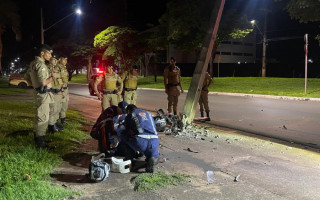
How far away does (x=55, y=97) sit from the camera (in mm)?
8023

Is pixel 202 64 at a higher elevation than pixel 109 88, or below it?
higher

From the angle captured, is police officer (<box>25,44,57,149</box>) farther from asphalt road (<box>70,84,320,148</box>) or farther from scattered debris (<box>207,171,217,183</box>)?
asphalt road (<box>70,84,320,148</box>)

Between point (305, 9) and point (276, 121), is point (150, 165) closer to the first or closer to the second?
point (276, 121)

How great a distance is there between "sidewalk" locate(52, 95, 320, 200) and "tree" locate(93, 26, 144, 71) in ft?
89.4

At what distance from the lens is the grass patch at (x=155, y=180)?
4359mm

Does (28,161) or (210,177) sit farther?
(28,161)

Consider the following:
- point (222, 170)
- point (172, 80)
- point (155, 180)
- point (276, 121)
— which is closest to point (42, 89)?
point (155, 180)

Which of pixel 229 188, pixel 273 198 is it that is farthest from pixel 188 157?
pixel 273 198

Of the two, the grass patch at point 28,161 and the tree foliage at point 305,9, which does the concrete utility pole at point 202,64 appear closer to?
the grass patch at point 28,161

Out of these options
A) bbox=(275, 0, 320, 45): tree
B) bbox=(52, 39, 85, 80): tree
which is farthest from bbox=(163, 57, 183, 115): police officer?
bbox=(52, 39, 85, 80): tree

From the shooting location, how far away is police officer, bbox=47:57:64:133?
7591 mm

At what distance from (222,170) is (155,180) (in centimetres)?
125

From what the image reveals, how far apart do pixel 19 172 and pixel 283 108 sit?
11.0 meters

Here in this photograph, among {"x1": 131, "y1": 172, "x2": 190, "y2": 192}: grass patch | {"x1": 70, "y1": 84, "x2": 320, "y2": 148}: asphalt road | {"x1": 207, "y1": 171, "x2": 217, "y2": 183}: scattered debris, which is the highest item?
{"x1": 70, "y1": 84, "x2": 320, "y2": 148}: asphalt road
